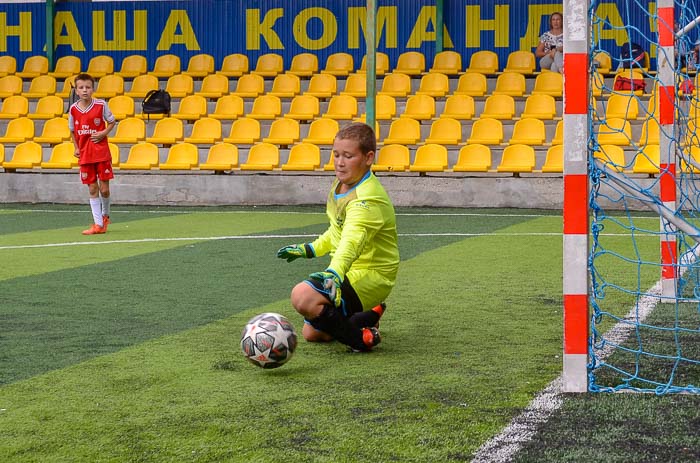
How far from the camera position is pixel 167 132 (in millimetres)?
17906

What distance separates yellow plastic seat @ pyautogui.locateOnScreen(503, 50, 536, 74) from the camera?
1861 cm

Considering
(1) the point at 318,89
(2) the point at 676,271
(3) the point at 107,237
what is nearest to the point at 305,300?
(2) the point at 676,271

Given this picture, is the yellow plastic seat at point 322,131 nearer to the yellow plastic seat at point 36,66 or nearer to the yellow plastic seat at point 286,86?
the yellow plastic seat at point 286,86

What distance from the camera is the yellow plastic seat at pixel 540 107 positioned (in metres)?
16.8

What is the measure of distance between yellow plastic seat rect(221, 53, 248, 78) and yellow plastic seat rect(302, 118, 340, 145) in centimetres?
366

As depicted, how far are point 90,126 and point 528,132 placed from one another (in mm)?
7369

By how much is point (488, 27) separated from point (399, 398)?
684 inches

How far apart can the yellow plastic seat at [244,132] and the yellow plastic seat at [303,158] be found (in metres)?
1.14

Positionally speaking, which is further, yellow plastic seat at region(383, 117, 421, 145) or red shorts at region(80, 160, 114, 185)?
yellow plastic seat at region(383, 117, 421, 145)

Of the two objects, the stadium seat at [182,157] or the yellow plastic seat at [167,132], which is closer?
the stadium seat at [182,157]

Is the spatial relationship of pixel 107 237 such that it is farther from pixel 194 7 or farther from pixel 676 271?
pixel 194 7

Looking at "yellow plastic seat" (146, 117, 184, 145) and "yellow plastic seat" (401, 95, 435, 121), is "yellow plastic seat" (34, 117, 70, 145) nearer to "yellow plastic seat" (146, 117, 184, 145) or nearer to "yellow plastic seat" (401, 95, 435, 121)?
"yellow plastic seat" (146, 117, 184, 145)

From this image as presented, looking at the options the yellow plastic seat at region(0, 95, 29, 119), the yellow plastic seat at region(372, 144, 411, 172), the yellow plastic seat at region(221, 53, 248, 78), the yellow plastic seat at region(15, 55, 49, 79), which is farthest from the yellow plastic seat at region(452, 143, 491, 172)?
the yellow plastic seat at region(15, 55, 49, 79)

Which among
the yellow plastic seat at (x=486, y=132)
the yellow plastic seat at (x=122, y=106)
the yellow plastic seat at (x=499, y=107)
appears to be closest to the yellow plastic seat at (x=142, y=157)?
the yellow plastic seat at (x=122, y=106)
